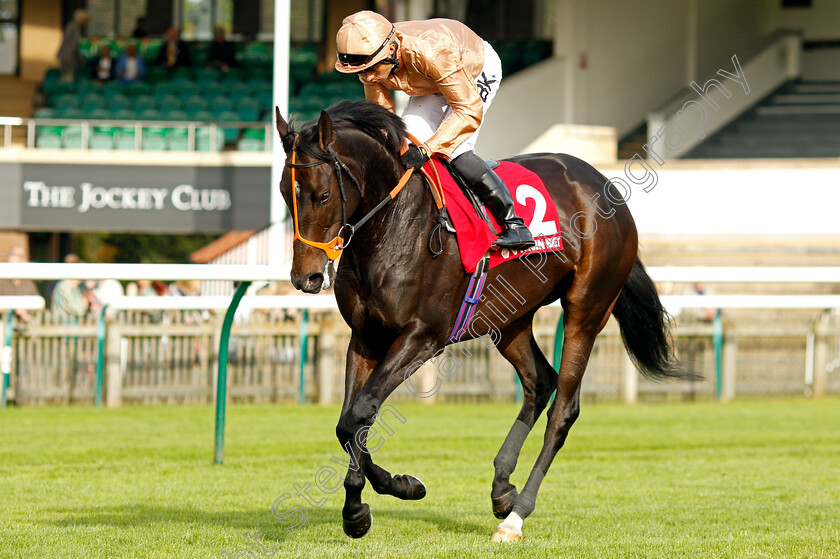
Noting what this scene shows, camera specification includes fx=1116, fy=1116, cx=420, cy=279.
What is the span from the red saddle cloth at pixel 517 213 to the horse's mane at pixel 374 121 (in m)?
0.20

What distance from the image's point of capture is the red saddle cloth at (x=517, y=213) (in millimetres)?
4594

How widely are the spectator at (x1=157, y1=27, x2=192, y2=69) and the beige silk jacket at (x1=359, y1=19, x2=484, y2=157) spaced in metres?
17.9

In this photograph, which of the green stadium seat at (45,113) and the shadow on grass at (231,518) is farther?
the green stadium seat at (45,113)

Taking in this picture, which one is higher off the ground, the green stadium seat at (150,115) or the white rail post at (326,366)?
the green stadium seat at (150,115)

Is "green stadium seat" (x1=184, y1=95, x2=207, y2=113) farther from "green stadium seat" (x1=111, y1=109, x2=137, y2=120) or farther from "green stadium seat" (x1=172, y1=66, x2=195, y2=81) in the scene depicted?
"green stadium seat" (x1=172, y1=66, x2=195, y2=81)

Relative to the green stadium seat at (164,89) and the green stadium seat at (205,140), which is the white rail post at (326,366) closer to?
the green stadium seat at (205,140)

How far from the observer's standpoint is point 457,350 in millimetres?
11102

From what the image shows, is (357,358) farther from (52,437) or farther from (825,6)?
(825,6)

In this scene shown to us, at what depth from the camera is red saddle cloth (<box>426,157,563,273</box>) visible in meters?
4.59

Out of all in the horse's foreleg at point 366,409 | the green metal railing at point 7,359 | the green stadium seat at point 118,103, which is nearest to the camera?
the horse's foreleg at point 366,409

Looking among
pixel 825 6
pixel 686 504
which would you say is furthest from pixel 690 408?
pixel 825 6

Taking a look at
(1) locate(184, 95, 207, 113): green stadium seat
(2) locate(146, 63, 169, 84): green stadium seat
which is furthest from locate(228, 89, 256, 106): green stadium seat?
(2) locate(146, 63, 169, 84): green stadium seat

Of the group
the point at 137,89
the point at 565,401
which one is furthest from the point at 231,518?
the point at 137,89

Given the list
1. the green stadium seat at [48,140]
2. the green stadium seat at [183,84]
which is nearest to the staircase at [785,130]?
the green stadium seat at [183,84]
